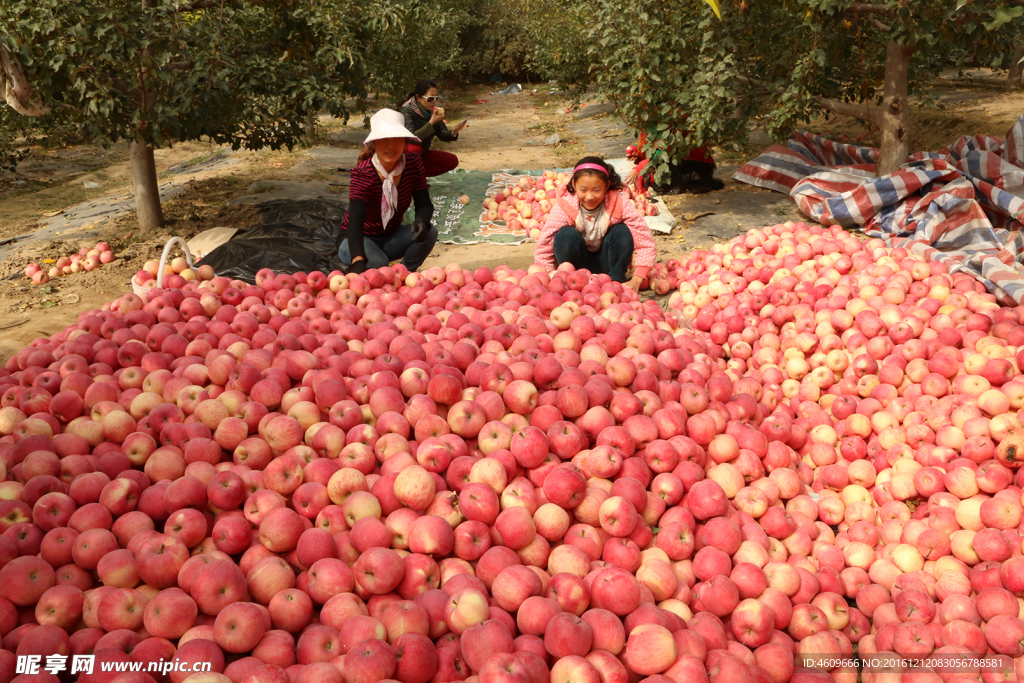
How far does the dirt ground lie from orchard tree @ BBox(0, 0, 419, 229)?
1435mm

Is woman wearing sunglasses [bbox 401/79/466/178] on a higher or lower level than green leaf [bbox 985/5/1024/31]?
lower

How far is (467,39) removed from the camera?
3084 cm

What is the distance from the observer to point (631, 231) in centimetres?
500

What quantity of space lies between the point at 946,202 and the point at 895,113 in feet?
7.06

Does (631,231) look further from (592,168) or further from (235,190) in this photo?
(235,190)

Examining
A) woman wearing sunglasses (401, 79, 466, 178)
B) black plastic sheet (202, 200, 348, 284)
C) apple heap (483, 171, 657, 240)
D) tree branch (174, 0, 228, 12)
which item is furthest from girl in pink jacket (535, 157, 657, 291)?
tree branch (174, 0, 228, 12)

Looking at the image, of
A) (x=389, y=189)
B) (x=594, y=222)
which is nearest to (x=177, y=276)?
(x=389, y=189)

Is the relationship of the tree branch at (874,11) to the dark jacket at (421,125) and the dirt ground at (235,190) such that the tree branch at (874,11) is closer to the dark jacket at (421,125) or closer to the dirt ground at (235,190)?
the dirt ground at (235,190)

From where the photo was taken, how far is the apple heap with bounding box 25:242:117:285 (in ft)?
22.1

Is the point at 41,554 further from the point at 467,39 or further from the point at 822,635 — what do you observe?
the point at 467,39

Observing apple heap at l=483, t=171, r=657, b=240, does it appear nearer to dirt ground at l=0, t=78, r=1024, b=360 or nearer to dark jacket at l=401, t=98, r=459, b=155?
dirt ground at l=0, t=78, r=1024, b=360

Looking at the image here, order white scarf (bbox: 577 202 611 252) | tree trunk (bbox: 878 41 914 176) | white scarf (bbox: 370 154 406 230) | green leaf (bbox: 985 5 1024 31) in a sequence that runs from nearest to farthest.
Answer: green leaf (bbox: 985 5 1024 31) → white scarf (bbox: 577 202 611 252) → white scarf (bbox: 370 154 406 230) → tree trunk (bbox: 878 41 914 176)

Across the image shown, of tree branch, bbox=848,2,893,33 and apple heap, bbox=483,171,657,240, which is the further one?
apple heap, bbox=483,171,657,240

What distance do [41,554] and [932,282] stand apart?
4638mm
